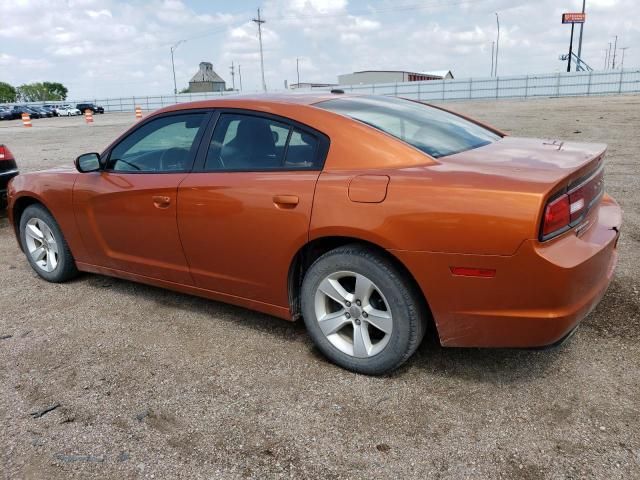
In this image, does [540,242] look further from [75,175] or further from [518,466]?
[75,175]

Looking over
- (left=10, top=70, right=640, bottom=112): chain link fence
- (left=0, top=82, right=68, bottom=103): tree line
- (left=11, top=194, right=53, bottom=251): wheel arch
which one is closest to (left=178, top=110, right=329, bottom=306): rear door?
(left=11, top=194, right=53, bottom=251): wheel arch

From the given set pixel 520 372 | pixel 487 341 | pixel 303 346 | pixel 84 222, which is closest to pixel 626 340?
pixel 520 372

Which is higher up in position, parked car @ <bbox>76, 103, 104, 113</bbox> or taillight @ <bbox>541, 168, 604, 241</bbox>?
parked car @ <bbox>76, 103, 104, 113</bbox>

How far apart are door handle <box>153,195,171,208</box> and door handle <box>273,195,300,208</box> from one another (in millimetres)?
884

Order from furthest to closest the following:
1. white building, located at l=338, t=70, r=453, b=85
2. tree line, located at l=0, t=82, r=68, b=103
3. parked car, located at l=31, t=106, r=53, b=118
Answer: tree line, located at l=0, t=82, r=68, b=103 → white building, located at l=338, t=70, r=453, b=85 → parked car, located at l=31, t=106, r=53, b=118

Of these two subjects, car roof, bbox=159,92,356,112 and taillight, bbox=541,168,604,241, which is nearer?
taillight, bbox=541,168,604,241

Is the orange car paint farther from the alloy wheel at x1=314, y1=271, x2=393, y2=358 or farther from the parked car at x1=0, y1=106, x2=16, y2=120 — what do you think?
the parked car at x1=0, y1=106, x2=16, y2=120

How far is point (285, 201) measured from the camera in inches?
115

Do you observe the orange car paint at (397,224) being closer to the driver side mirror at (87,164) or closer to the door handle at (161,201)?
the door handle at (161,201)

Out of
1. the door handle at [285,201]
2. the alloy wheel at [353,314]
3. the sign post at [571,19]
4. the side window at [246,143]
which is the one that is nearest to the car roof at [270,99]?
the side window at [246,143]

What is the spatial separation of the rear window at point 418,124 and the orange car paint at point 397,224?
122 millimetres

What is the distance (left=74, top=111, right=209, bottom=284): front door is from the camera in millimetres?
3498

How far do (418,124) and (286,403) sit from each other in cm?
185

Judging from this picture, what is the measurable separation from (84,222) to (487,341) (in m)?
3.12
